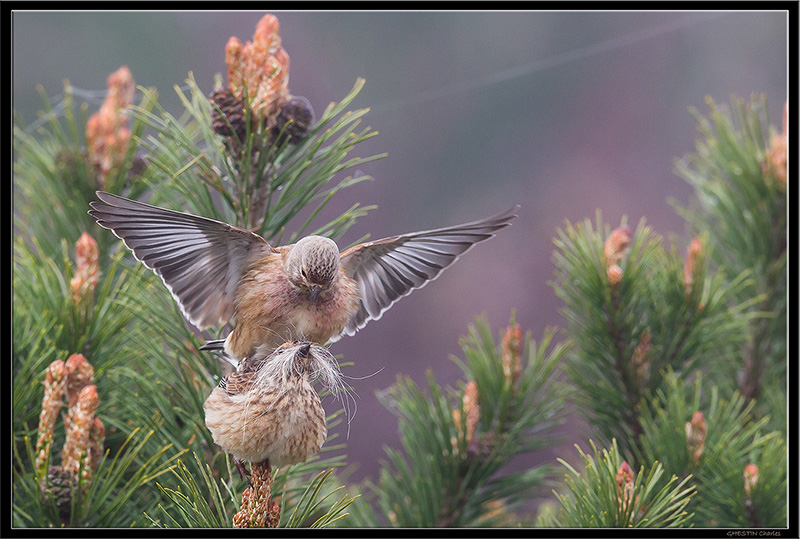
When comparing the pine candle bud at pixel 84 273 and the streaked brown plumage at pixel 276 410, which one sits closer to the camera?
the streaked brown plumage at pixel 276 410

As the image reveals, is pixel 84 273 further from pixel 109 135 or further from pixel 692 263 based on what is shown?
pixel 692 263

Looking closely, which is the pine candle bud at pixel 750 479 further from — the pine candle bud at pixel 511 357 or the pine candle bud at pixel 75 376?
the pine candle bud at pixel 75 376

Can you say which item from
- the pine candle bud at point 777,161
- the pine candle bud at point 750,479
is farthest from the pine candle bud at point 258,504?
the pine candle bud at point 777,161

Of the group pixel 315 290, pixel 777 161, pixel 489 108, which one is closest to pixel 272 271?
pixel 315 290

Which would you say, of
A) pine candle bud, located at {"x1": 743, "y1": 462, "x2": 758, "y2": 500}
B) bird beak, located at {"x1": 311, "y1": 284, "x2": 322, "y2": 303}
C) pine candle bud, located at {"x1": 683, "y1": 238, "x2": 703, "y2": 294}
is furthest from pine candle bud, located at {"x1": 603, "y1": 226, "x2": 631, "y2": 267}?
bird beak, located at {"x1": 311, "y1": 284, "x2": 322, "y2": 303}

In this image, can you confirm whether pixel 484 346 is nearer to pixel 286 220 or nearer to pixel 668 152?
pixel 286 220

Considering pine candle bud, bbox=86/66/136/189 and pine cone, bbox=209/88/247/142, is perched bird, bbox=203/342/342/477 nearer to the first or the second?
pine cone, bbox=209/88/247/142

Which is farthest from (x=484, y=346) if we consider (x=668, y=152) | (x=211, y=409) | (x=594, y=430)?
(x=668, y=152)
